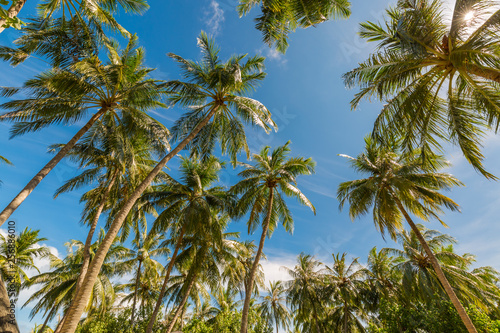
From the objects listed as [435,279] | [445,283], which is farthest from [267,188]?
[435,279]

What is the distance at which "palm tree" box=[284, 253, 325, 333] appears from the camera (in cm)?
1942

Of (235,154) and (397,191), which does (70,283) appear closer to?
(235,154)

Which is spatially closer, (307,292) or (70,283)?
(70,283)

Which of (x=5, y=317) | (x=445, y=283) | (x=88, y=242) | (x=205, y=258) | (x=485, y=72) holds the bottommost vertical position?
(x=5, y=317)

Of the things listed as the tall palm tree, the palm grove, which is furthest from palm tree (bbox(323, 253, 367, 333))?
the tall palm tree

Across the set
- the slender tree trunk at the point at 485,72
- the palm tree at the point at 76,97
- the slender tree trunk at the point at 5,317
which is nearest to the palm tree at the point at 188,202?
the palm tree at the point at 76,97

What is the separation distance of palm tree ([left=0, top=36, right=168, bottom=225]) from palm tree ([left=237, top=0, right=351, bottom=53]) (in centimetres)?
446

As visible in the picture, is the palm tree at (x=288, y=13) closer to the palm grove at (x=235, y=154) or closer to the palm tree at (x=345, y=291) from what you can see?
the palm grove at (x=235, y=154)

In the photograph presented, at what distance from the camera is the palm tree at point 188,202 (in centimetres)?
1259

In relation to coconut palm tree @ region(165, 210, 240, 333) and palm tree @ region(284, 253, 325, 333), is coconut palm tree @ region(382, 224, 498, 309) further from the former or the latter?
coconut palm tree @ region(165, 210, 240, 333)

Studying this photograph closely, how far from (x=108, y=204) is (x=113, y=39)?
868 cm

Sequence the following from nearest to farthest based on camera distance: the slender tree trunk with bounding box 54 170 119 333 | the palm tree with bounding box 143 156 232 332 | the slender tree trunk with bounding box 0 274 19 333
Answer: the slender tree trunk with bounding box 0 274 19 333
the slender tree trunk with bounding box 54 170 119 333
the palm tree with bounding box 143 156 232 332

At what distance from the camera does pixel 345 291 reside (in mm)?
19906

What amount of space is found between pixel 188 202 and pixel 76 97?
7.75 metres
